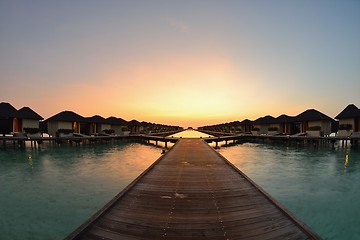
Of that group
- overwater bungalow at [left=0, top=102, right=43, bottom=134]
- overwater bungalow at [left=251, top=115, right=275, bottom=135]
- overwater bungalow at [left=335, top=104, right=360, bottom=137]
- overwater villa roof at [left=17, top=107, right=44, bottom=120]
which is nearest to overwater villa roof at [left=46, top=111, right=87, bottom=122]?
overwater villa roof at [left=17, top=107, right=44, bottom=120]

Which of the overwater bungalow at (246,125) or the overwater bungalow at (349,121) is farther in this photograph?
the overwater bungalow at (246,125)

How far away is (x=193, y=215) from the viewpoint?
4062mm

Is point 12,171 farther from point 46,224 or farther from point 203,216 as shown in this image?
point 203,216

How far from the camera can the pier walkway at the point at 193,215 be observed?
331cm

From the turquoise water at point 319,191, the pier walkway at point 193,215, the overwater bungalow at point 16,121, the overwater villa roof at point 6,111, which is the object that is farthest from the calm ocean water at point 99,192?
the overwater bungalow at point 16,121

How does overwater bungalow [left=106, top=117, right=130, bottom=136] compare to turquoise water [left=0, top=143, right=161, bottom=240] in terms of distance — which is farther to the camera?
overwater bungalow [left=106, top=117, right=130, bottom=136]

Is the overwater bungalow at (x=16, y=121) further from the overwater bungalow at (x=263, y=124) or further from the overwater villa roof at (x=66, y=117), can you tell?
the overwater bungalow at (x=263, y=124)

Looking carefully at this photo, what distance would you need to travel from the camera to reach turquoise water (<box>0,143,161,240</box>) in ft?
18.0

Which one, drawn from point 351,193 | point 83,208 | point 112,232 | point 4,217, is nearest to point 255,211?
point 112,232

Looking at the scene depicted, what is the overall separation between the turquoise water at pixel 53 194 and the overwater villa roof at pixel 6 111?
1444 cm

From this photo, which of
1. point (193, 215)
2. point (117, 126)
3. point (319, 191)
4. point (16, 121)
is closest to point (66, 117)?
point (16, 121)

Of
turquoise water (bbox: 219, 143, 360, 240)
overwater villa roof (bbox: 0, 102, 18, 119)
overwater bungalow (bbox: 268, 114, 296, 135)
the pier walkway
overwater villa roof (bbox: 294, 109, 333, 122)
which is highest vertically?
overwater villa roof (bbox: 0, 102, 18, 119)

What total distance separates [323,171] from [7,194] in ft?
55.5

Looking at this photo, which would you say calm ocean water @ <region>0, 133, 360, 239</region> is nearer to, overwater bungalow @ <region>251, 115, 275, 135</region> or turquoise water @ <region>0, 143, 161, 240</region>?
turquoise water @ <region>0, 143, 161, 240</region>
